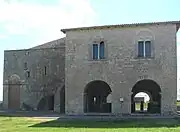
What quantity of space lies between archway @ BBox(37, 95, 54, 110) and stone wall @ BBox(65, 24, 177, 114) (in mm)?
11481

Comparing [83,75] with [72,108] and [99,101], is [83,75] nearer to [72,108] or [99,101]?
[72,108]

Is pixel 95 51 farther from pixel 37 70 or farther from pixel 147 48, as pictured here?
pixel 37 70

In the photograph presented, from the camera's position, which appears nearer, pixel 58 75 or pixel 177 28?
pixel 177 28

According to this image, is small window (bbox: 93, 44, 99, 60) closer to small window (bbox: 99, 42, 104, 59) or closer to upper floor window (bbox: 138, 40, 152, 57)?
small window (bbox: 99, 42, 104, 59)

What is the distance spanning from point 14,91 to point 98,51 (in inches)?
678

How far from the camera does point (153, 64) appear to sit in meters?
28.4

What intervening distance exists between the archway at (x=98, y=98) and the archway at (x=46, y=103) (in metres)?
7.28

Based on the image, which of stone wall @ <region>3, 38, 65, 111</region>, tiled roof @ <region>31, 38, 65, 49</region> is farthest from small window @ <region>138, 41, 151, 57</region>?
tiled roof @ <region>31, 38, 65, 49</region>

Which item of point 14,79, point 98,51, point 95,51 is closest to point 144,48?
point 98,51

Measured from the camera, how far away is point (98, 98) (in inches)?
1427

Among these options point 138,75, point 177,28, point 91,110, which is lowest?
point 91,110

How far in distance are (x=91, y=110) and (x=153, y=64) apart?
833 centimetres

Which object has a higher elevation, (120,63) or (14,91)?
(120,63)

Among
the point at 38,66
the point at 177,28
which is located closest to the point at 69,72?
the point at 177,28
